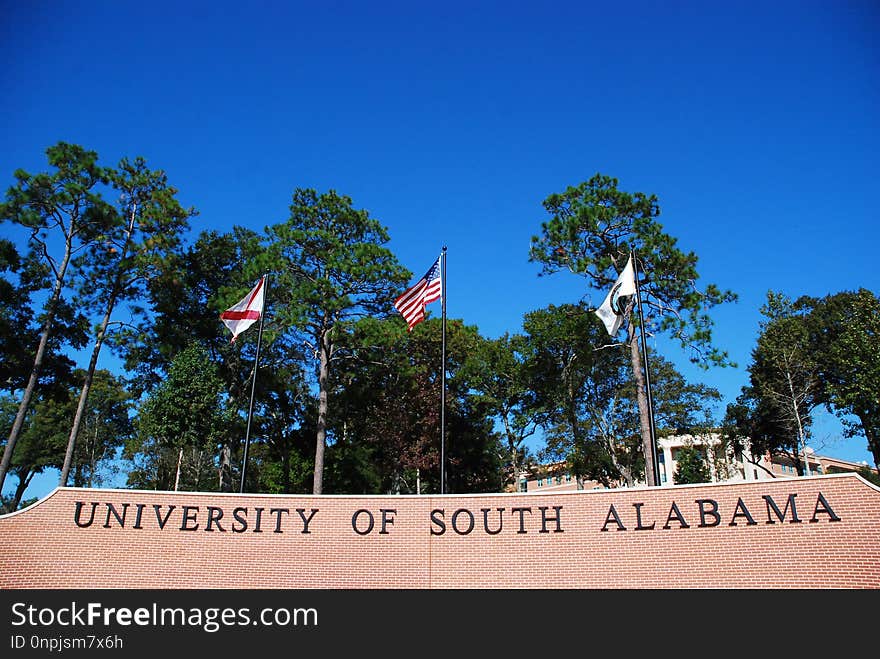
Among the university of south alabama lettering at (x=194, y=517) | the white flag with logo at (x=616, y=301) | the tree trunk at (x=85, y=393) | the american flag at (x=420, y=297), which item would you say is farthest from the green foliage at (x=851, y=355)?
the tree trunk at (x=85, y=393)

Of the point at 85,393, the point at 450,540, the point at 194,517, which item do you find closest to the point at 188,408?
the point at 85,393

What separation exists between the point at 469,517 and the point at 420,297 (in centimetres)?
699

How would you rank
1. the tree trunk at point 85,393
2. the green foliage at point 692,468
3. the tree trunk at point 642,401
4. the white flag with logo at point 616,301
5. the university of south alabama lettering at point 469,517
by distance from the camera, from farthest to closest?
the green foliage at point 692,468 < the tree trunk at point 85,393 < the tree trunk at point 642,401 < the white flag with logo at point 616,301 < the university of south alabama lettering at point 469,517

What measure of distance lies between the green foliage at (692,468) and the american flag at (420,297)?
35469mm

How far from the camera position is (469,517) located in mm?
17250

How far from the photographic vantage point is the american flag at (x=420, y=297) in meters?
20.3

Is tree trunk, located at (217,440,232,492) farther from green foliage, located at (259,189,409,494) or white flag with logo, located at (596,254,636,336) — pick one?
white flag with logo, located at (596,254,636,336)

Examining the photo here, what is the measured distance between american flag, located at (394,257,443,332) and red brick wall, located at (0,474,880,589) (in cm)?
571

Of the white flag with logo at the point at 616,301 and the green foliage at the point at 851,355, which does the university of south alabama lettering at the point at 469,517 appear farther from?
the green foliage at the point at 851,355
